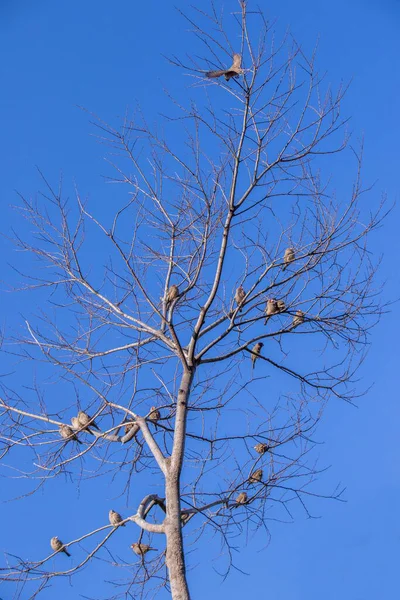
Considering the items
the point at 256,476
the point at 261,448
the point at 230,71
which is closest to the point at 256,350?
the point at 261,448

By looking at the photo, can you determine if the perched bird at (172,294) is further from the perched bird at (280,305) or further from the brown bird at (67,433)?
the brown bird at (67,433)

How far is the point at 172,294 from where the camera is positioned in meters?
5.55

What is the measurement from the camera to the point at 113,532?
5.05 metres

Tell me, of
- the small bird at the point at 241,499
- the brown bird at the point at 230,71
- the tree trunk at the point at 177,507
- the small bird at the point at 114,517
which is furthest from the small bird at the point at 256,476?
the brown bird at the point at 230,71

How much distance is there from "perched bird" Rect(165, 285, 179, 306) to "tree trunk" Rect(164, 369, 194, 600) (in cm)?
59

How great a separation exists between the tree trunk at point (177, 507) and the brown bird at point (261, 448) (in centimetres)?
74

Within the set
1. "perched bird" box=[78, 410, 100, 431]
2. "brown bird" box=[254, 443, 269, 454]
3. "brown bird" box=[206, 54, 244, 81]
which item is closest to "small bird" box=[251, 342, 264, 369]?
"brown bird" box=[254, 443, 269, 454]

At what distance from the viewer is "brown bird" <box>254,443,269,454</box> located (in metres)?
5.54

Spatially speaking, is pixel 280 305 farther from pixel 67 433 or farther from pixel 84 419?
pixel 67 433

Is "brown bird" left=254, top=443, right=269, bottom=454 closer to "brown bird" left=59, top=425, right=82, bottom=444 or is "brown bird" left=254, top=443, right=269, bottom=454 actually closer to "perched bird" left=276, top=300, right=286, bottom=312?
"perched bird" left=276, top=300, right=286, bottom=312

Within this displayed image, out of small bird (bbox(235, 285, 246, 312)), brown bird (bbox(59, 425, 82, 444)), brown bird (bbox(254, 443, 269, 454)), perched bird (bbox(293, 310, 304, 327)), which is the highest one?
small bird (bbox(235, 285, 246, 312))

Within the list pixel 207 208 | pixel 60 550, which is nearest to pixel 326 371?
pixel 207 208

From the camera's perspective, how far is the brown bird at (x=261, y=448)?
218 inches

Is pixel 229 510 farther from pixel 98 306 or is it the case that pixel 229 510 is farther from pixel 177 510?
pixel 98 306
